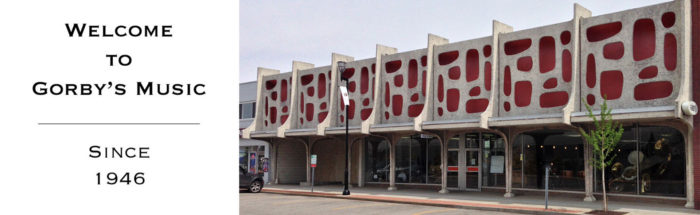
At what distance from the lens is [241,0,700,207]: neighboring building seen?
63.7ft

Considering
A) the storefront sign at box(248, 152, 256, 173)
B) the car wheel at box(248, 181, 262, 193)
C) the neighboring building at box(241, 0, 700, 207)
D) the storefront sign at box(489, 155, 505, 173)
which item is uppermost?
the neighboring building at box(241, 0, 700, 207)

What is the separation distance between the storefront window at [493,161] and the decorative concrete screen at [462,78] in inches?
56.4

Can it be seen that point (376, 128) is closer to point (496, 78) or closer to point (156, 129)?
point (496, 78)

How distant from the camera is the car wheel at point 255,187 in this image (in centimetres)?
2712

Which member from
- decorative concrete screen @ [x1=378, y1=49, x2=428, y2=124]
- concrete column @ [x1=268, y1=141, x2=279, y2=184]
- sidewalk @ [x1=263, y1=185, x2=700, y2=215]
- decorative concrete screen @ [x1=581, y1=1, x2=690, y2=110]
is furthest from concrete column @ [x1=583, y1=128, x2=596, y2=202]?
concrete column @ [x1=268, y1=141, x2=279, y2=184]

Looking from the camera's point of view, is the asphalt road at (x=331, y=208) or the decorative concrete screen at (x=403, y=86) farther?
the decorative concrete screen at (x=403, y=86)

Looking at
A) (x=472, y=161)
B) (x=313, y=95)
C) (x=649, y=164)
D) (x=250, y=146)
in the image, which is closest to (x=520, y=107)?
(x=472, y=161)

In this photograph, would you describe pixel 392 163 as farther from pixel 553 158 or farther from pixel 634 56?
pixel 634 56

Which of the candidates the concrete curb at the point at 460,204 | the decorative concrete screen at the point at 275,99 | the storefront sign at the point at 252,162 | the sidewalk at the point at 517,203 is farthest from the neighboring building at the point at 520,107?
the storefront sign at the point at 252,162

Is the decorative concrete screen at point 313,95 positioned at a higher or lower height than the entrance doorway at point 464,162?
higher

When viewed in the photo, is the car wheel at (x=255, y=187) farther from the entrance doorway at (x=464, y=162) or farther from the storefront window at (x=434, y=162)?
the entrance doorway at (x=464, y=162)

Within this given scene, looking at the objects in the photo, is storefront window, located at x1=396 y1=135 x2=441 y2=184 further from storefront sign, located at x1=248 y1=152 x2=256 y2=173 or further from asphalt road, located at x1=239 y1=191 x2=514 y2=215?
storefront sign, located at x1=248 y1=152 x2=256 y2=173

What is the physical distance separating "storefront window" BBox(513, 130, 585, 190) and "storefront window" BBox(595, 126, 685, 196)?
1.04m

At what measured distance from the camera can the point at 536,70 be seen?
22719mm
